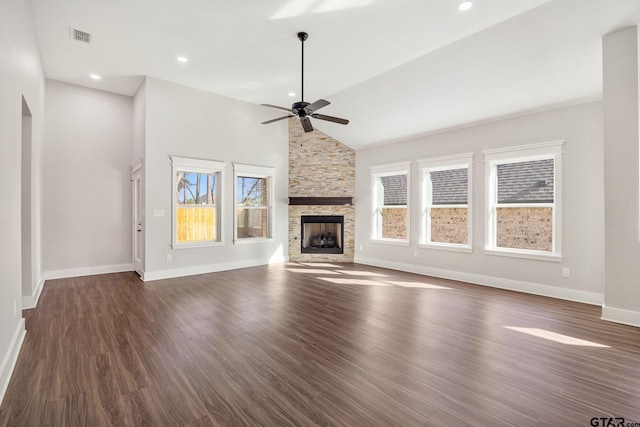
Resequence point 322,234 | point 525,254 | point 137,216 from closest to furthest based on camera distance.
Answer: point 525,254, point 137,216, point 322,234

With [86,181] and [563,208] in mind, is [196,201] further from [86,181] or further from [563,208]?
[563,208]

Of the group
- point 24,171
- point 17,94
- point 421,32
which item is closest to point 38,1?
point 17,94

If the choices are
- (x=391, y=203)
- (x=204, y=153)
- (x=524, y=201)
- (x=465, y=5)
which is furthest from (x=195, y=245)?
(x=524, y=201)

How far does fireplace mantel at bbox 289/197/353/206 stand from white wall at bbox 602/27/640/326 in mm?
4811

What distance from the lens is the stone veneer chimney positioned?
7.55 meters

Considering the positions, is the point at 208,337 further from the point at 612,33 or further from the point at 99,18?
the point at 612,33

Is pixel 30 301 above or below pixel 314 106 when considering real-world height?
below

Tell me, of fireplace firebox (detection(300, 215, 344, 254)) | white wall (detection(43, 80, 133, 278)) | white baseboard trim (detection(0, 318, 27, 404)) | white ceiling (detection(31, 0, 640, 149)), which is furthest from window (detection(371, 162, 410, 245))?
white baseboard trim (detection(0, 318, 27, 404))

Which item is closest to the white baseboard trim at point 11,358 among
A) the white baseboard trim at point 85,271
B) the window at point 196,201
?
the window at point 196,201

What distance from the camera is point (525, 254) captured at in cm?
480

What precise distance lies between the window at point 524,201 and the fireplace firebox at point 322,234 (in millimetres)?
3479

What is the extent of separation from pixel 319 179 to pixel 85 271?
5.33 m

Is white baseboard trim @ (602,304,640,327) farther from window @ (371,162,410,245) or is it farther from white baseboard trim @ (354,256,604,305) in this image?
window @ (371,162,410,245)

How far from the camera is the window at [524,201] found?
15.0 ft
